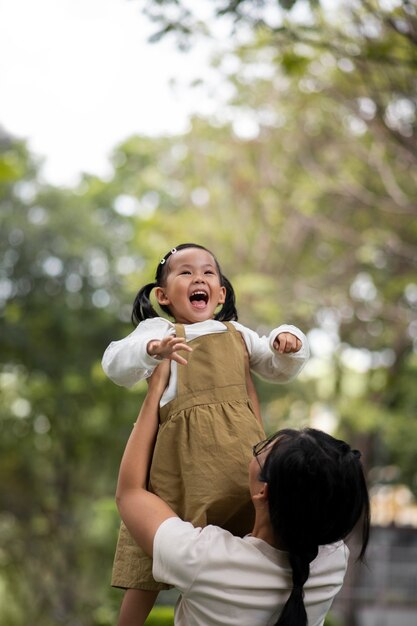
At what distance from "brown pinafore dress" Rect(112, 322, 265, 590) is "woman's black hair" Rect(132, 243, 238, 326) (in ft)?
0.47

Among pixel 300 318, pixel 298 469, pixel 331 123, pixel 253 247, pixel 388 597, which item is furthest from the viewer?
pixel 388 597

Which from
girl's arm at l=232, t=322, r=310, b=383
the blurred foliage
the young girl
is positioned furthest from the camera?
the blurred foliage

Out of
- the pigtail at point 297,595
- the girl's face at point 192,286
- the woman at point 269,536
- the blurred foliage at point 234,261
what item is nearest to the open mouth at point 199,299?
the girl's face at point 192,286

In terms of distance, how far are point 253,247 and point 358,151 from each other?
8.50 ft

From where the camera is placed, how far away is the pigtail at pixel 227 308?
9.19 feet

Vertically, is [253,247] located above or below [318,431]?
above

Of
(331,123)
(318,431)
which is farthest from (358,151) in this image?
(318,431)

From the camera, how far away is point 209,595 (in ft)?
7.83

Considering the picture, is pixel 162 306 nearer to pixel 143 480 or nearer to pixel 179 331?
pixel 179 331

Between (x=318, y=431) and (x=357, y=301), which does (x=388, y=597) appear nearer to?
(x=357, y=301)

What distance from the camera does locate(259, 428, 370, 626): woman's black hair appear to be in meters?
2.36

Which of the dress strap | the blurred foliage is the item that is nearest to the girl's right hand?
the dress strap

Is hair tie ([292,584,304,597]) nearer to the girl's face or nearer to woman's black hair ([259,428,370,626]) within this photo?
woman's black hair ([259,428,370,626])

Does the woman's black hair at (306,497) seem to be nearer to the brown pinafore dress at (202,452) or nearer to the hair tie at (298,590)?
the hair tie at (298,590)
